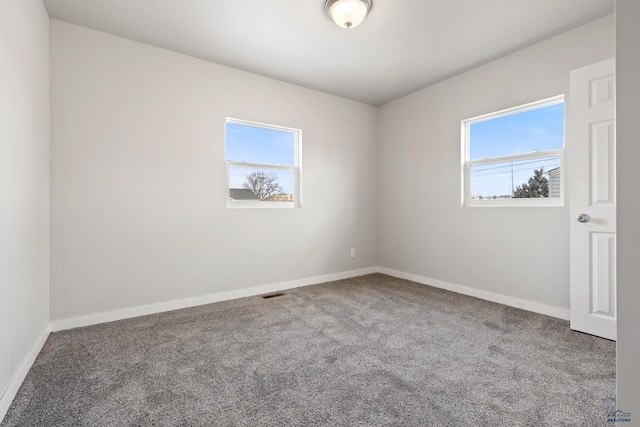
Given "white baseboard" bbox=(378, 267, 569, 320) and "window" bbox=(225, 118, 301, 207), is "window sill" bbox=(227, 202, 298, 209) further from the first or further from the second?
"white baseboard" bbox=(378, 267, 569, 320)

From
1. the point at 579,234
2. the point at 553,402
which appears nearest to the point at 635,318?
the point at 553,402

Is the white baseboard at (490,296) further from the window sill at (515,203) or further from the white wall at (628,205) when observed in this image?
the white wall at (628,205)

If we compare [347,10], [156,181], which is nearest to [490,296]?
[347,10]

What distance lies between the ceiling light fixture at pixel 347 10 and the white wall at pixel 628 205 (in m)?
1.64

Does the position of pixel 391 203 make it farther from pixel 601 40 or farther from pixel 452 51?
pixel 601 40

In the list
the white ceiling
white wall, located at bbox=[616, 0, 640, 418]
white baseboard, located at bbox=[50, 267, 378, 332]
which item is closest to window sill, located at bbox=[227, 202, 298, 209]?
white baseboard, located at bbox=[50, 267, 378, 332]

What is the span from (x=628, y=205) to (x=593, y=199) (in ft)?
5.82

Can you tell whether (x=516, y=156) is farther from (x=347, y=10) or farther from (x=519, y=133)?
(x=347, y=10)

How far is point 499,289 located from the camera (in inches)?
128

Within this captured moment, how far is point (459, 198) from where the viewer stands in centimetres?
364

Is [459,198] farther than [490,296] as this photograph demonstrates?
Yes

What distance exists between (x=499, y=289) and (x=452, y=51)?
101 inches

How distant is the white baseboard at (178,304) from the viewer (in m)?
2.58

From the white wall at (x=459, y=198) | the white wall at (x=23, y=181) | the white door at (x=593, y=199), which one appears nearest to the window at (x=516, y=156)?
the white wall at (x=459, y=198)
